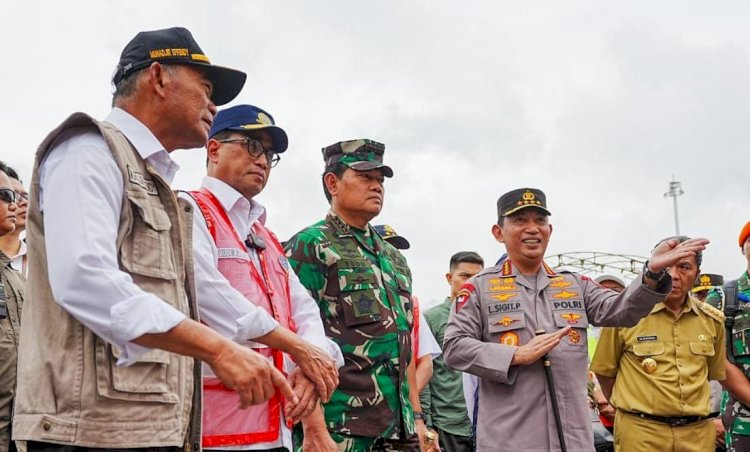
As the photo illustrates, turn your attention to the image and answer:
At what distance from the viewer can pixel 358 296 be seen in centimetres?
436

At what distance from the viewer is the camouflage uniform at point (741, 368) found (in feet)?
20.1

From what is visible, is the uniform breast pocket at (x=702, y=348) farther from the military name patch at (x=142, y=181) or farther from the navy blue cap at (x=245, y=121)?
the military name patch at (x=142, y=181)

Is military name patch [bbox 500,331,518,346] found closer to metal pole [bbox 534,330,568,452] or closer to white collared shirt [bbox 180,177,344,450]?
metal pole [bbox 534,330,568,452]

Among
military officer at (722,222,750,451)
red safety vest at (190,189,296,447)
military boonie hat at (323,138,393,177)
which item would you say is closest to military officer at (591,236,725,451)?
military officer at (722,222,750,451)

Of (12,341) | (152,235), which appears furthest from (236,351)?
(12,341)

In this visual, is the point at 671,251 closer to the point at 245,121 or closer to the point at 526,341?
the point at 526,341

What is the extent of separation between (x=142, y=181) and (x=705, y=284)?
7960mm

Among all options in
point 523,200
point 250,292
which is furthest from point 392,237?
point 250,292

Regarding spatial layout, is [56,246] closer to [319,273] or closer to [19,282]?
[319,273]

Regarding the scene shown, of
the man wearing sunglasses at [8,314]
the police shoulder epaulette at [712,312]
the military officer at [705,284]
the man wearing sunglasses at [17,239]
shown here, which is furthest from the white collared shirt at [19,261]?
the military officer at [705,284]

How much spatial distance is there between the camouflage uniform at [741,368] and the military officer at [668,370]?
169 millimetres

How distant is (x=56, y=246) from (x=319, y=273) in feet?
7.45

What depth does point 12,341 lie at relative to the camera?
4434 millimetres

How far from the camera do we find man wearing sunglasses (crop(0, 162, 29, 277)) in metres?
5.05
